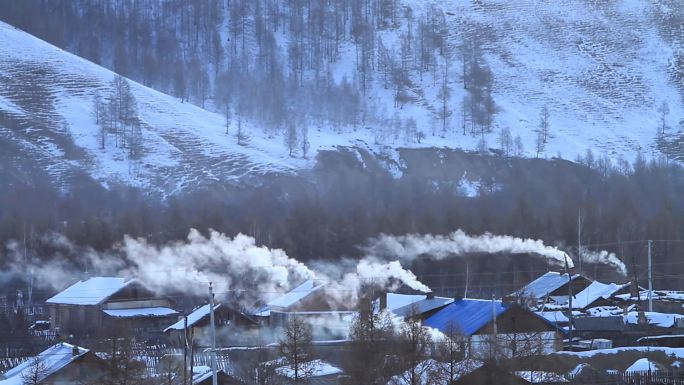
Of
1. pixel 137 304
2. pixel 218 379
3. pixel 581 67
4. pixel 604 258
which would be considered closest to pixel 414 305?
pixel 218 379

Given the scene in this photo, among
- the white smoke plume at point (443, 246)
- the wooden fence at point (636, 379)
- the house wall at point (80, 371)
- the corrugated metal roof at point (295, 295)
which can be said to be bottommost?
the wooden fence at point (636, 379)

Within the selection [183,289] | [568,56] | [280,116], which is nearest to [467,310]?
[183,289]

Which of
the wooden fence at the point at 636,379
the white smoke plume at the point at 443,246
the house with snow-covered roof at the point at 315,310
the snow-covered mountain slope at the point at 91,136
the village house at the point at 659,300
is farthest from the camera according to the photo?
the snow-covered mountain slope at the point at 91,136

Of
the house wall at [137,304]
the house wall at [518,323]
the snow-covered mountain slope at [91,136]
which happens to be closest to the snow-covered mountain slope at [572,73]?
the snow-covered mountain slope at [91,136]

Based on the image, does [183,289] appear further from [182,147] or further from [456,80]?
[456,80]

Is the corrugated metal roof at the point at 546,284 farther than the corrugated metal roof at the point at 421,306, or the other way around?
the corrugated metal roof at the point at 546,284

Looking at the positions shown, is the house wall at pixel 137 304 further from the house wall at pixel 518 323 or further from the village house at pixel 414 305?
the house wall at pixel 518 323

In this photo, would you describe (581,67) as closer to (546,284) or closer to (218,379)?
(546,284)
